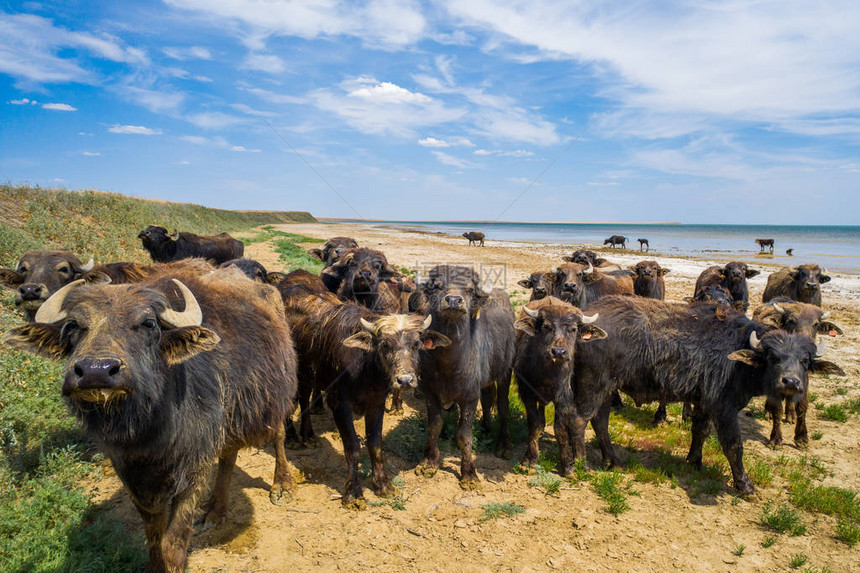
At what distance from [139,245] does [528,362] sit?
2145 centimetres

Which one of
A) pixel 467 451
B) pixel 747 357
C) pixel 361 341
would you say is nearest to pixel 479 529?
pixel 467 451

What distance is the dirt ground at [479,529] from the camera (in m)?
4.32

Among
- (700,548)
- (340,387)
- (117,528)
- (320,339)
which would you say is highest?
(320,339)

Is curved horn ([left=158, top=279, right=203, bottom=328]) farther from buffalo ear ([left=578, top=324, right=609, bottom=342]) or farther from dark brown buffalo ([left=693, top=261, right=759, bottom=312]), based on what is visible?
dark brown buffalo ([left=693, top=261, right=759, bottom=312])

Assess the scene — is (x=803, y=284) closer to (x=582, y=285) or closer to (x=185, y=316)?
(x=582, y=285)

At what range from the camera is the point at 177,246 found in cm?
1355

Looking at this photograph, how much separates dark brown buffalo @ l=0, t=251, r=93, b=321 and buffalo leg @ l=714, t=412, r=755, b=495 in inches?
362

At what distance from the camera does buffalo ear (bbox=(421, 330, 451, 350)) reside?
5.28 meters

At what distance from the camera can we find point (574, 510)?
17.2ft

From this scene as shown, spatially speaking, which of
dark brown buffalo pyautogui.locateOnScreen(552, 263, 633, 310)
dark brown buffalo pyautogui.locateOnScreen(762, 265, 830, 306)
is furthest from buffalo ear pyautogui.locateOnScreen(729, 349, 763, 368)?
dark brown buffalo pyautogui.locateOnScreen(762, 265, 830, 306)

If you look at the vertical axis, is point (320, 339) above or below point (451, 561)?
above

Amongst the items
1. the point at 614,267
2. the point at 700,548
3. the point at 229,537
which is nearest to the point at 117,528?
the point at 229,537

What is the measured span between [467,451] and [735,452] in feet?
11.5

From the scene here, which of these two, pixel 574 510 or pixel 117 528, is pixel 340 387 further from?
pixel 574 510
